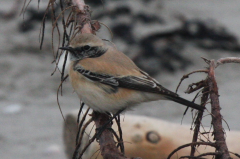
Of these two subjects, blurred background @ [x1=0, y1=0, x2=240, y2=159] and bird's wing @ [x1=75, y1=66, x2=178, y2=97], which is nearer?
bird's wing @ [x1=75, y1=66, x2=178, y2=97]

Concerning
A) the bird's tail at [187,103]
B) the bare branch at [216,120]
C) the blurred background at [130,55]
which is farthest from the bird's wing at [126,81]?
the blurred background at [130,55]

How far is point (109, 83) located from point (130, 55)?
5464 millimetres

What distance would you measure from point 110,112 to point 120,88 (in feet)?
0.93

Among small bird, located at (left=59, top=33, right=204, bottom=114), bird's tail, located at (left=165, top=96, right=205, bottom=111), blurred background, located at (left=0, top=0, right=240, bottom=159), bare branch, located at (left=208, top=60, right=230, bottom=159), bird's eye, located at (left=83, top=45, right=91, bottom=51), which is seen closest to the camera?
bare branch, located at (left=208, top=60, right=230, bottom=159)

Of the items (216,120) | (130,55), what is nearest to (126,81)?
(216,120)

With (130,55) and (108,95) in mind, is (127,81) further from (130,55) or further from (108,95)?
(130,55)

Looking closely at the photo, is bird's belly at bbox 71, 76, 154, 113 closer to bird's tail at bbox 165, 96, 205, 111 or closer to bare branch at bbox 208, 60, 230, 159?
bird's tail at bbox 165, 96, 205, 111

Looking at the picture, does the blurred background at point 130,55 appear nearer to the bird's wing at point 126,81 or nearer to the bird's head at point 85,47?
the bird's head at point 85,47

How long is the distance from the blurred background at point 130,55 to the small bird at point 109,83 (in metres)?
3.41

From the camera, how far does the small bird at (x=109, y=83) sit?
14.6ft

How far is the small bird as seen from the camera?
444 cm

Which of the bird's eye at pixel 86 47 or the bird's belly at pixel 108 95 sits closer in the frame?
the bird's belly at pixel 108 95

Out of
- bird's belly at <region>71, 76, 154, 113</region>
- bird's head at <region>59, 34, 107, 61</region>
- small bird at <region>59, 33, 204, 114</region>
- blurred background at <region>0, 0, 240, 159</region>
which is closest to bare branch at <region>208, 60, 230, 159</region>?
small bird at <region>59, 33, 204, 114</region>

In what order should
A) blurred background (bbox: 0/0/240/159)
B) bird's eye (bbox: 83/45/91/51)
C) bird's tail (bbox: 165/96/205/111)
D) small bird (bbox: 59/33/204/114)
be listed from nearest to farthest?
bird's tail (bbox: 165/96/205/111), small bird (bbox: 59/33/204/114), bird's eye (bbox: 83/45/91/51), blurred background (bbox: 0/0/240/159)
